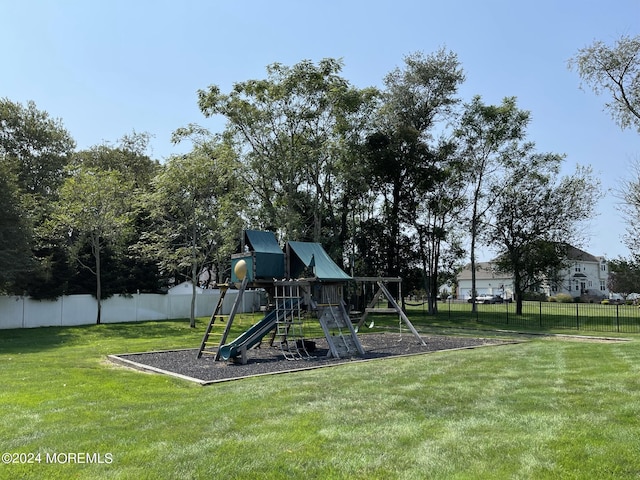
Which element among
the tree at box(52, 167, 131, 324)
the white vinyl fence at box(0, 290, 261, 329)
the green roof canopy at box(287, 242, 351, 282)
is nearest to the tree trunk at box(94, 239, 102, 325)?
the tree at box(52, 167, 131, 324)

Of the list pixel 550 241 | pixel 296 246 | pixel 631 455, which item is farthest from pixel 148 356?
pixel 550 241

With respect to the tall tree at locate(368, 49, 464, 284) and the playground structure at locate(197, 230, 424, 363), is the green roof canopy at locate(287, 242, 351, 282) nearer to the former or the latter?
the playground structure at locate(197, 230, 424, 363)

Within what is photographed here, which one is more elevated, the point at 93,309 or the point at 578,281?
the point at 578,281

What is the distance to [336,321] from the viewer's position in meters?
14.0

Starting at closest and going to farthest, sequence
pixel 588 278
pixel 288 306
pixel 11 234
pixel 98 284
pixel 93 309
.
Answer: pixel 288 306 → pixel 11 234 → pixel 98 284 → pixel 93 309 → pixel 588 278

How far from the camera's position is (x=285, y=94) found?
28.1 metres

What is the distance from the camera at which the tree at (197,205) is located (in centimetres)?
2538

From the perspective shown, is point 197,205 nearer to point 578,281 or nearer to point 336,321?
point 336,321

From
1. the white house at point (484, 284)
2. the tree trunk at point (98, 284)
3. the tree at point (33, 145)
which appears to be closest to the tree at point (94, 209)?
the tree trunk at point (98, 284)

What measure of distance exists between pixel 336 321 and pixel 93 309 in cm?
2001

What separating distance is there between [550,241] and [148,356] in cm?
2743

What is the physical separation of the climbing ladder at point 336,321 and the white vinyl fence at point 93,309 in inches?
479

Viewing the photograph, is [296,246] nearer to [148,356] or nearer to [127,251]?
[148,356]

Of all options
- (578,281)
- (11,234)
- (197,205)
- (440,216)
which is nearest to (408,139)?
(440,216)
